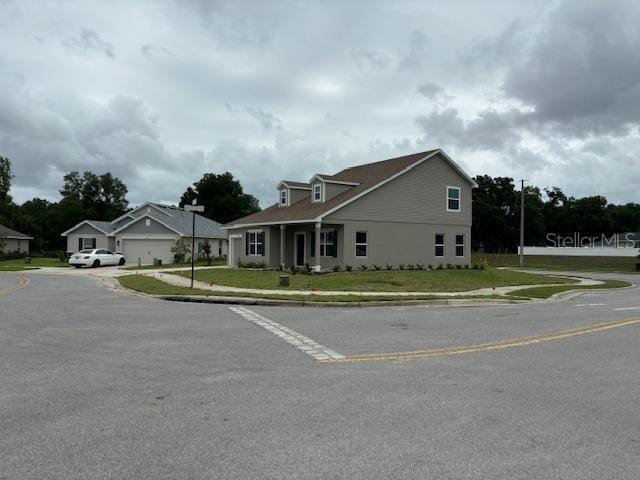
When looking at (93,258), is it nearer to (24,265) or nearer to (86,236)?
(24,265)

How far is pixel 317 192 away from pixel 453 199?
775 cm

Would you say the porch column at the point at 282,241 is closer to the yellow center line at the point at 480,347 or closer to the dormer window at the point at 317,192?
the dormer window at the point at 317,192

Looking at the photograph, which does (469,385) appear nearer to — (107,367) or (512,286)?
(107,367)

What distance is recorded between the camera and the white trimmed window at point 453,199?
106 feet

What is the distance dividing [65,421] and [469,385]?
4335mm

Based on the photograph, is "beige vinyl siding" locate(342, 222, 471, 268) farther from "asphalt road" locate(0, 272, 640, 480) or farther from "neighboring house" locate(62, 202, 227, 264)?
"neighboring house" locate(62, 202, 227, 264)

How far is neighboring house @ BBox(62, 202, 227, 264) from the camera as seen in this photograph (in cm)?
4844

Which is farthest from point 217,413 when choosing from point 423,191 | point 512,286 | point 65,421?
point 423,191

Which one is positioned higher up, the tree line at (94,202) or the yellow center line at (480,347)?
the tree line at (94,202)

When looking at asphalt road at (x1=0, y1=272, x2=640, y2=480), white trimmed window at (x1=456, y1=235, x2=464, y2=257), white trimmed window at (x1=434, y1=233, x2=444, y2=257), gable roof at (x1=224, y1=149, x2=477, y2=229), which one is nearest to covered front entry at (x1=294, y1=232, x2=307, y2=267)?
gable roof at (x1=224, y1=149, x2=477, y2=229)

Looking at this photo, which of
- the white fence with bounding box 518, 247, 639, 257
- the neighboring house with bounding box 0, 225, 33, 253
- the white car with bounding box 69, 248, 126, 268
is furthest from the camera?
the neighboring house with bounding box 0, 225, 33, 253

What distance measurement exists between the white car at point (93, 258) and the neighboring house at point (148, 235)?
2063 millimetres

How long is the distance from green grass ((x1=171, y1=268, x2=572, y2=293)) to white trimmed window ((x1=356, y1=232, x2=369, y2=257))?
170 cm

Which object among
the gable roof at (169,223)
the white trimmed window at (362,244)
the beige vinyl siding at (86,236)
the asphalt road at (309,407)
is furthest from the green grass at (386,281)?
the beige vinyl siding at (86,236)
